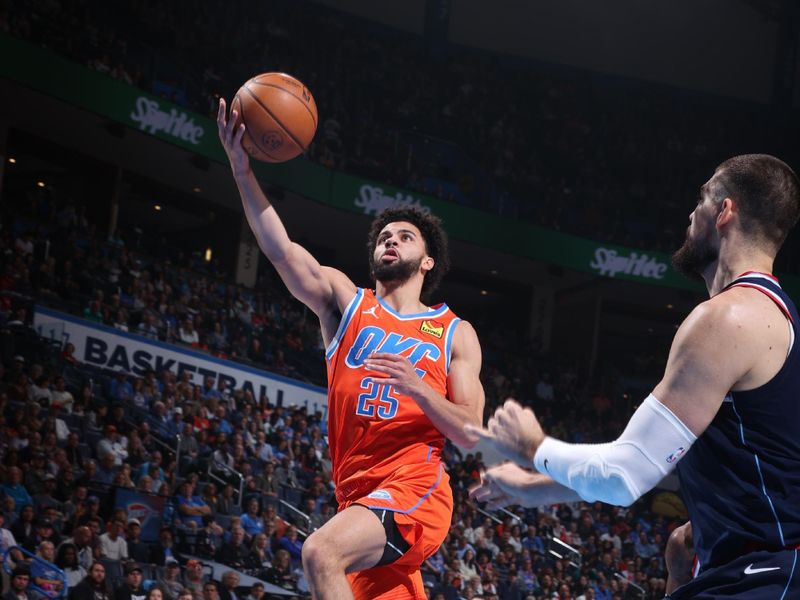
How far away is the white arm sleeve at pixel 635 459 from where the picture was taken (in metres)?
2.62

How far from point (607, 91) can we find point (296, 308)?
1364 cm

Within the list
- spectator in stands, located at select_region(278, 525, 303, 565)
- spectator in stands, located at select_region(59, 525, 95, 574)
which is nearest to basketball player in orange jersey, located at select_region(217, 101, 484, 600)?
spectator in stands, located at select_region(59, 525, 95, 574)

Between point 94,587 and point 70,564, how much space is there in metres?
0.35

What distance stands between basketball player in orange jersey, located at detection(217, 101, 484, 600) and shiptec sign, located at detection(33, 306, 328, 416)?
11.4 meters

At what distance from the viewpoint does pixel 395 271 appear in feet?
17.9

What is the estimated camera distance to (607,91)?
31.0 m

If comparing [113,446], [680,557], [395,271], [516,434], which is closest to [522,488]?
[516,434]

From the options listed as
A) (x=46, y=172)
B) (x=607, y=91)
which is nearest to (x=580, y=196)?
(x=607, y=91)

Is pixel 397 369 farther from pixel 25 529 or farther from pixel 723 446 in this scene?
pixel 25 529

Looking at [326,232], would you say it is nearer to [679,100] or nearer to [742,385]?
[679,100]

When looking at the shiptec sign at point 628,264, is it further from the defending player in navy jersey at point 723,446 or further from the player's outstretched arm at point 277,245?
the defending player in navy jersey at point 723,446

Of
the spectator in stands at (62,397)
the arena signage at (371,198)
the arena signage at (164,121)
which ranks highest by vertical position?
the arena signage at (164,121)

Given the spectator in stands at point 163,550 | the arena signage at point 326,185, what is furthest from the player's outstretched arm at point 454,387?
the arena signage at point 326,185

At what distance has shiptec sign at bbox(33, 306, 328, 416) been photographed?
1563cm
